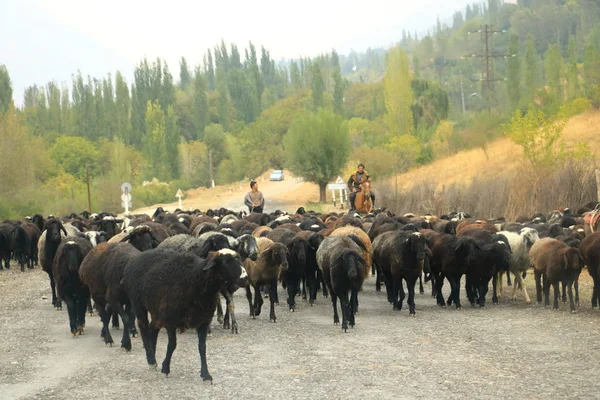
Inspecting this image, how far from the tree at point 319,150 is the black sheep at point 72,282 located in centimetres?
5140

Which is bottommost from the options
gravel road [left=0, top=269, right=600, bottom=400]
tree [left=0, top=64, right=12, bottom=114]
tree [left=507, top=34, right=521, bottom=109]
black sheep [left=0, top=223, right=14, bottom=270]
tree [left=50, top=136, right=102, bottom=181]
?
gravel road [left=0, top=269, right=600, bottom=400]

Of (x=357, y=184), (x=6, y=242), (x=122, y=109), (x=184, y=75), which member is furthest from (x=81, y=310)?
(x=184, y=75)

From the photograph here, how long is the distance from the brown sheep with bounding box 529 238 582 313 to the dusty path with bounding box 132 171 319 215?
136ft

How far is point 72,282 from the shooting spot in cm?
1432

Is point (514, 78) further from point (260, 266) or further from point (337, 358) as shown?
point (337, 358)

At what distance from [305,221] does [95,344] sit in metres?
10.5

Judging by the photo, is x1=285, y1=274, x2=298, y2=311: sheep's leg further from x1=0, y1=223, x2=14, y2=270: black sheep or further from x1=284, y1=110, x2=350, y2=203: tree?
x1=284, y1=110, x2=350, y2=203: tree

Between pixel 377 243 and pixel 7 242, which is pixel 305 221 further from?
pixel 7 242

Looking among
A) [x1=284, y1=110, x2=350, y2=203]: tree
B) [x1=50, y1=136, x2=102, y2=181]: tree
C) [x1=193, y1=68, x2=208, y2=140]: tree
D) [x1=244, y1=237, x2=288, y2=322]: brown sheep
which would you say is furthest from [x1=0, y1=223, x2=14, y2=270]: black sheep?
[x1=193, y1=68, x2=208, y2=140]: tree

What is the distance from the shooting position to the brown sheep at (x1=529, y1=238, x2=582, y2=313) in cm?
1633

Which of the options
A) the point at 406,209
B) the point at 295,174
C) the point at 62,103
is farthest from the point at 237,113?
the point at 406,209

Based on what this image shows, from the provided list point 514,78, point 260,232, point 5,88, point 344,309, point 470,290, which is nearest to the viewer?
point 344,309

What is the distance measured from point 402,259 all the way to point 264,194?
6432 cm

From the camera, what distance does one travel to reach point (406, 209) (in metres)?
39.4
